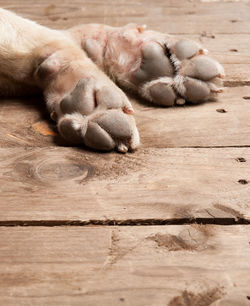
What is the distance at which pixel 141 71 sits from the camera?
1.36 metres


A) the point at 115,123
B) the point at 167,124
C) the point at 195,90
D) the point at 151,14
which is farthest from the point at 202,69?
the point at 151,14

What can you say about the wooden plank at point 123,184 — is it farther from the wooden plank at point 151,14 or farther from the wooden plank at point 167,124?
the wooden plank at point 151,14

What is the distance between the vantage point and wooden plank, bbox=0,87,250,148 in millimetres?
1223

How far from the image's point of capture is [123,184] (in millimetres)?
1044

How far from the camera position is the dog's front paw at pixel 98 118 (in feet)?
3.60

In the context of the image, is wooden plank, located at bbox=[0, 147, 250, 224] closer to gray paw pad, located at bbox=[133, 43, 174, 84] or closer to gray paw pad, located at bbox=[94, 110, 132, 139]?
gray paw pad, located at bbox=[94, 110, 132, 139]

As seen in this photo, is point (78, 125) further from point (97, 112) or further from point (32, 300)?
point (32, 300)

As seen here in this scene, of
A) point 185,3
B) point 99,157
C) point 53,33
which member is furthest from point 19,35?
point 185,3

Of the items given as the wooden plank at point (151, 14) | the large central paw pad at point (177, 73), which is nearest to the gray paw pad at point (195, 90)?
the large central paw pad at point (177, 73)

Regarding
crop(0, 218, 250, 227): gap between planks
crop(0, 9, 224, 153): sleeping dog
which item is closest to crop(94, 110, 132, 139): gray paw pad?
crop(0, 9, 224, 153): sleeping dog

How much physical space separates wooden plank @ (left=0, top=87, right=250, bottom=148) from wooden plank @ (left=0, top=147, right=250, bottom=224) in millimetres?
50

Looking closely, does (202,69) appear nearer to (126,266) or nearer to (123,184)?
(123,184)

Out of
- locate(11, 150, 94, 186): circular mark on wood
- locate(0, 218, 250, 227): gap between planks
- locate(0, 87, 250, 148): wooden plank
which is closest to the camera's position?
locate(0, 218, 250, 227): gap between planks

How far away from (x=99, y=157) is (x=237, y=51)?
819 mm
